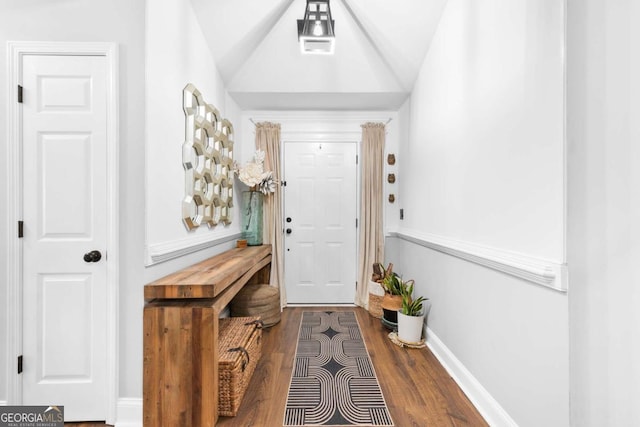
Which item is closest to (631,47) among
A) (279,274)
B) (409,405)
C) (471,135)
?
(471,135)

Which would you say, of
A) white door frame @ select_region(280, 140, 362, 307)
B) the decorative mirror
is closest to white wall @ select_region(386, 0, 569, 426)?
white door frame @ select_region(280, 140, 362, 307)

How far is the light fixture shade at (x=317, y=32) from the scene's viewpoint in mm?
2473

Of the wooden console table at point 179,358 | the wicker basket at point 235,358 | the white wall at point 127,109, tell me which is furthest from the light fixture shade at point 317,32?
the wicker basket at point 235,358

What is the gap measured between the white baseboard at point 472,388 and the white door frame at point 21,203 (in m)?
2.04

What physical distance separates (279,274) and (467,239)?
228 centimetres

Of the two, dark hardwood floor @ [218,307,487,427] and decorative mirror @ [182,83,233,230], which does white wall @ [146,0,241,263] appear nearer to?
decorative mirror @ [182,83,233,230]

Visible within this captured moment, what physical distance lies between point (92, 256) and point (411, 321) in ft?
7.62

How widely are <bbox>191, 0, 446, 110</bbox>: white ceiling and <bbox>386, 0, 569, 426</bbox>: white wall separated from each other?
29 centimetres

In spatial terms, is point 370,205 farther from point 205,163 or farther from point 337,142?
point 205,163

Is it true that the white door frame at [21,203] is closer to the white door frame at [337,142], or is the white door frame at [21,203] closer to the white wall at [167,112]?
the white wall at [167,112]

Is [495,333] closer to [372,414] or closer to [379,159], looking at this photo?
[372,414]

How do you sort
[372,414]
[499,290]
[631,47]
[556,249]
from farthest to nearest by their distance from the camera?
[372,414] → [499,290] → [556,249] → [631,47]

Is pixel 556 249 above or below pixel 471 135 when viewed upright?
below

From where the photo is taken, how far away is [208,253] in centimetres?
264
